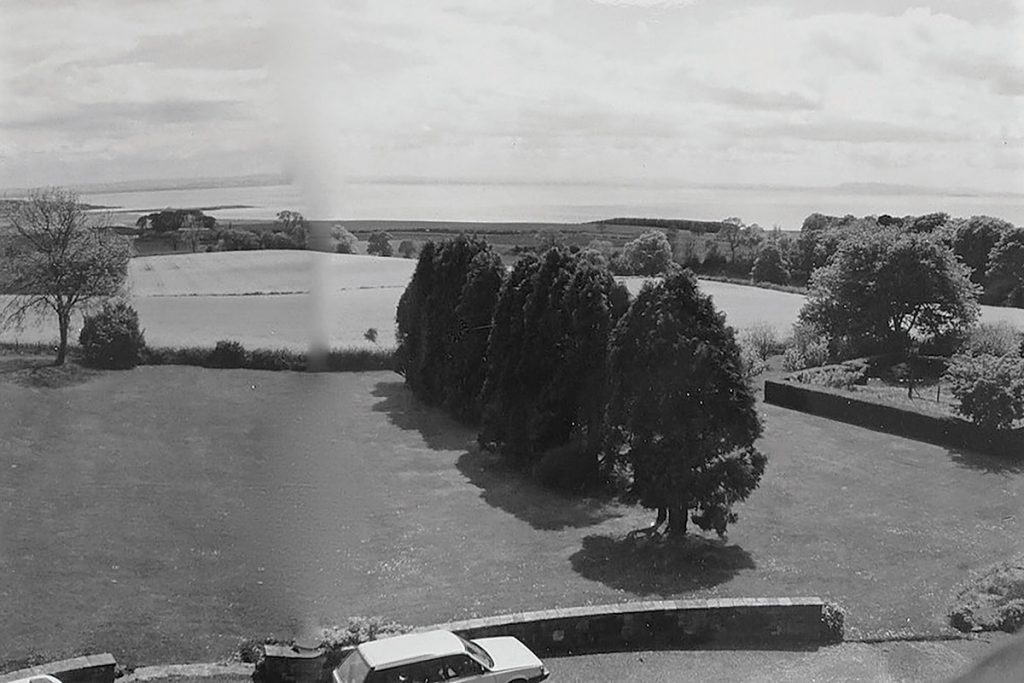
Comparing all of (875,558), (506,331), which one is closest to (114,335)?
(506,331)

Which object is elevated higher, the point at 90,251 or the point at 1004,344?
the point at 90,251

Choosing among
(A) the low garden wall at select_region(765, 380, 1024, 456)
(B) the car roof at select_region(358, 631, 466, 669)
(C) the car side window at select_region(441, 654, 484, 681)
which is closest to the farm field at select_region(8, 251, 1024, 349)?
(B) the car roof at select_region(358, 631, 466, 669)

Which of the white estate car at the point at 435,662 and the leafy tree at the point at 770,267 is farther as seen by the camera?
the leafy tree at the point at 770,267

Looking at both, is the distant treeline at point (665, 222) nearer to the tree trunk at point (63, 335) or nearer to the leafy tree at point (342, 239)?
the leafy tree at point (342, 239)

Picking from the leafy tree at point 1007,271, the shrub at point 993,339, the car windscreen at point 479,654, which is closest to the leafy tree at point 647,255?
the shrub at point 993,339

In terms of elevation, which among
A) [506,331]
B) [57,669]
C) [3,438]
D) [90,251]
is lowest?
[57,669]

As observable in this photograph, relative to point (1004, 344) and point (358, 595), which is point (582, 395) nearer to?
point (358, 595)
